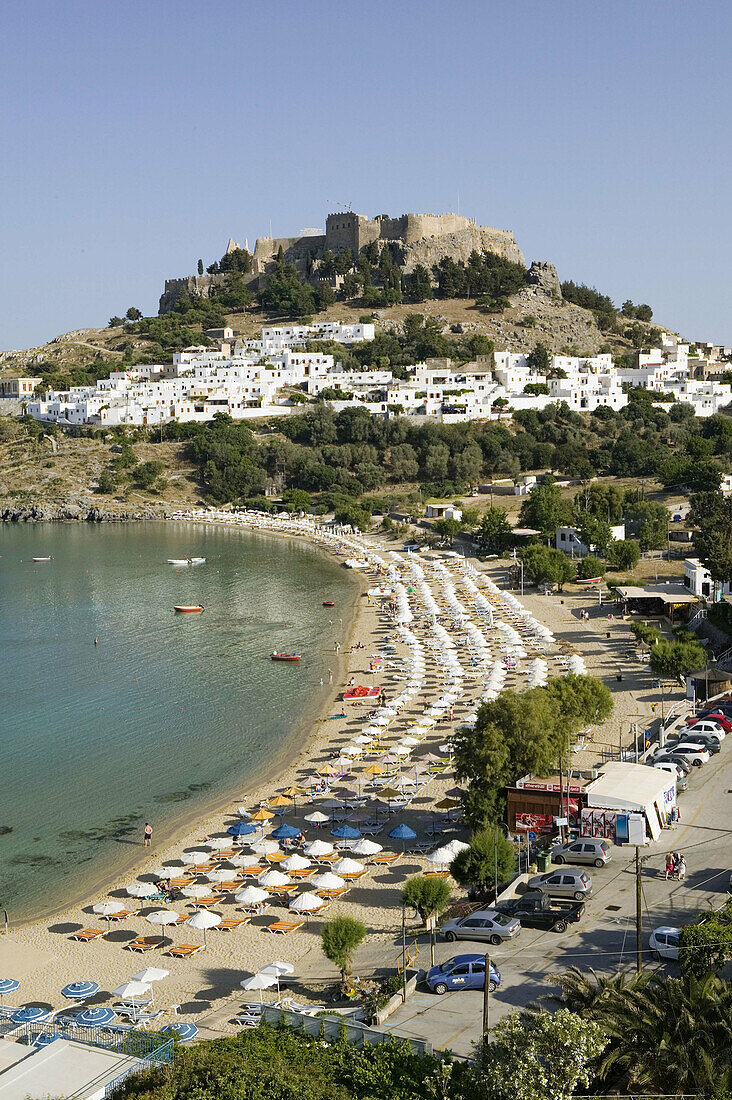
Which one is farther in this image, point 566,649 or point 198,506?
point 198,506

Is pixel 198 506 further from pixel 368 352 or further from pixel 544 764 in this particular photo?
pixel 544 764

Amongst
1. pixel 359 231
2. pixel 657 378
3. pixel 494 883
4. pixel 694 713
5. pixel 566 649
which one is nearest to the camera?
pixel 494 883

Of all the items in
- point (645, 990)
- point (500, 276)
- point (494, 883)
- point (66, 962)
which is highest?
point (500, 276)

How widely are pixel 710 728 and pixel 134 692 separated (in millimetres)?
16178

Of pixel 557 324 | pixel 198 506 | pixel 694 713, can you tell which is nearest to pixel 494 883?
pixel 694 713

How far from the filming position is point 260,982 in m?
13.3

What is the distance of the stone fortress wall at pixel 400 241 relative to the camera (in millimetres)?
98938

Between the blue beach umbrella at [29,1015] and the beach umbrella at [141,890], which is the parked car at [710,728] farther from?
the blue beach umbrella at [29,1015]

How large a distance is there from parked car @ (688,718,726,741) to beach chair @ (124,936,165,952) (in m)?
10.4

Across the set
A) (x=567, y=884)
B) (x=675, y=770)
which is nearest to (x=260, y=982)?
(x=567, y=884)

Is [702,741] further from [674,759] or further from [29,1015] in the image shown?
[29,1015]

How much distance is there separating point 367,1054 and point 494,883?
603 centimetres

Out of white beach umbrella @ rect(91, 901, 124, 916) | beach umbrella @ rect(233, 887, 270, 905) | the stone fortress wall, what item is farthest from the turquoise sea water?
the stone fortress wall

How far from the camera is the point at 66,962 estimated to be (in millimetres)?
14859
